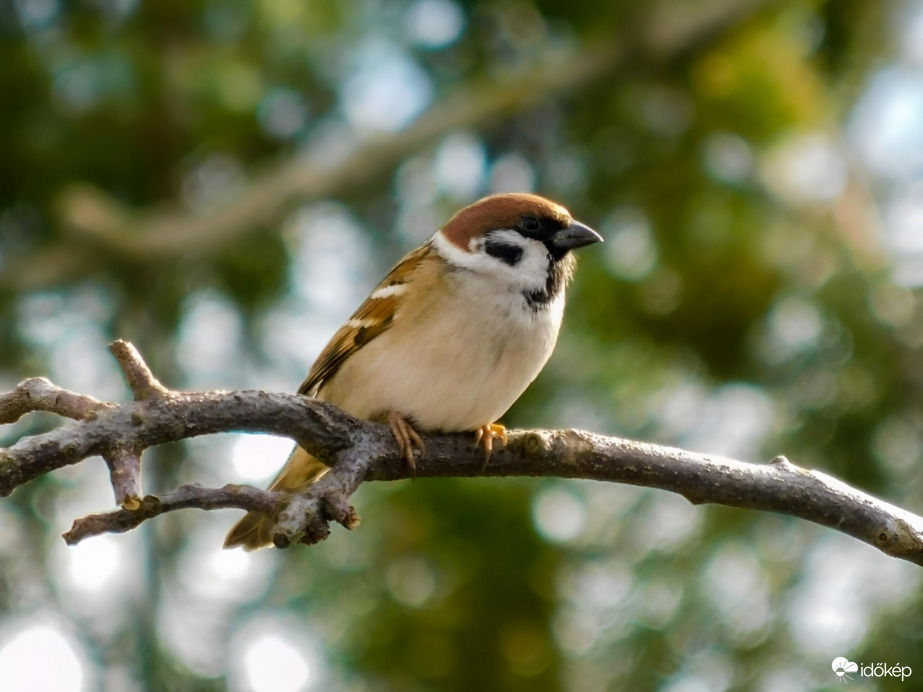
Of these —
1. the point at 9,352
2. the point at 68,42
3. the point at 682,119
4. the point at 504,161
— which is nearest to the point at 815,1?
the point at 682,119

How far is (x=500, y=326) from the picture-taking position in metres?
2.87

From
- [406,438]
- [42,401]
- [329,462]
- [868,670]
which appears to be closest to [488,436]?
[406,438]

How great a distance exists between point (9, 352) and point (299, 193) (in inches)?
45.5

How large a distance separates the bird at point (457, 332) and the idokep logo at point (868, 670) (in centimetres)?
103

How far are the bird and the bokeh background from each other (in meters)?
0.52

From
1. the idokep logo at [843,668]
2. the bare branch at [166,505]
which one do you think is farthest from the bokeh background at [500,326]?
the bare branch at [166,505]

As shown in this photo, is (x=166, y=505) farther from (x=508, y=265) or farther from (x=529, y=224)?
(x=529, y=224)

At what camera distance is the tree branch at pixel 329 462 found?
162cm

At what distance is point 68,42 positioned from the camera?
436 cm

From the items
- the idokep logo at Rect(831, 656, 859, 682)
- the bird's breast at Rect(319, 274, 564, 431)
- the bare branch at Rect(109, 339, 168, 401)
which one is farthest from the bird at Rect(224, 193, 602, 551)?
the idokep logo at Rect(831, 656, 859, 682)

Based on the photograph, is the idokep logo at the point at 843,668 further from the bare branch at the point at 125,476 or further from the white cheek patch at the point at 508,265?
the bare branch at the point at 125,476

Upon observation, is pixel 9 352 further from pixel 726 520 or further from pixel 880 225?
pixel 880 225

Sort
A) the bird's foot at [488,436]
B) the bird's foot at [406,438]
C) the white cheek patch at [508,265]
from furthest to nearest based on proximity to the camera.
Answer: the white cheek patch at [508,265], the bird's foot at [488,436], the bird's foot at [406,438]

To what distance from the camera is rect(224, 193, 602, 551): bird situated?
2.77 meters
